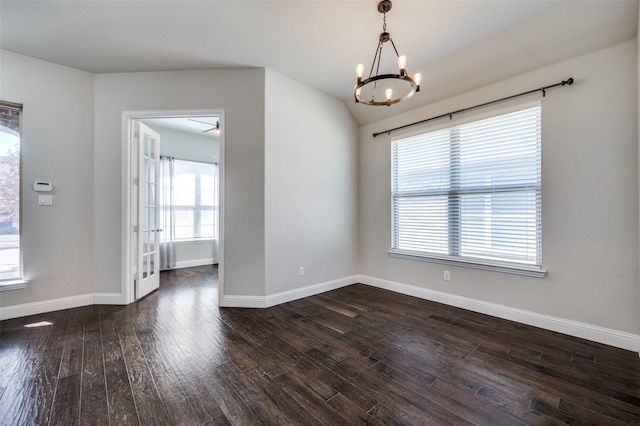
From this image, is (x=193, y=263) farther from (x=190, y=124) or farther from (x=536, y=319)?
(x=536, y=319)

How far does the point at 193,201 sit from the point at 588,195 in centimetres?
647

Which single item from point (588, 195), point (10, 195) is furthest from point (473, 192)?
point (10, 195)

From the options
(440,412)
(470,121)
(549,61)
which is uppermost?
(549,61)

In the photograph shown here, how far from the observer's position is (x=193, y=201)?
240 inches

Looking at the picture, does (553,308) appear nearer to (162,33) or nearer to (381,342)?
(381,342)

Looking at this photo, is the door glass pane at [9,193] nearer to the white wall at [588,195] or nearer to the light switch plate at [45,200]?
the light switch plate at [45,200]

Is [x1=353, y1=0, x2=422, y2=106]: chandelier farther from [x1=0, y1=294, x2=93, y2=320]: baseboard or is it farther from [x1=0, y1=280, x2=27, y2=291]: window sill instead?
[x1=0, y1=280, x2=27, y2=291]: window sill

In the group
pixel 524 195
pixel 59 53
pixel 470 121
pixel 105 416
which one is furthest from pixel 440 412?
pixel 59 53

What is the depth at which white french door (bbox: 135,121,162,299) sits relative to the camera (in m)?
3.55

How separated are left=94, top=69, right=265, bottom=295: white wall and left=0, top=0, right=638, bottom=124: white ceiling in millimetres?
188

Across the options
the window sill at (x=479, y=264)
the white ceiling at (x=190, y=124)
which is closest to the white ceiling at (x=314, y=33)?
the white ceiling at (x=190, y=124)

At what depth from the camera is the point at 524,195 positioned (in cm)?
287

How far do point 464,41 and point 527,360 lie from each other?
3003 millimetres

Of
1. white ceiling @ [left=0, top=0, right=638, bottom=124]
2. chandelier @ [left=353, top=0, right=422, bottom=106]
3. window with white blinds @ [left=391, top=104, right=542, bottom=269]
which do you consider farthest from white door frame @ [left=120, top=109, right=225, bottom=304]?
→ window with white blinds @ [left=391, top=104, right=542, bottom=269]
